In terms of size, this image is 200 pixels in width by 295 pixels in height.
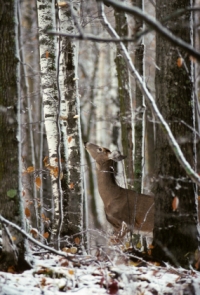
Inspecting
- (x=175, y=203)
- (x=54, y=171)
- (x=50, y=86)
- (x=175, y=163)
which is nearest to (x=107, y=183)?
(x=54, y=171)

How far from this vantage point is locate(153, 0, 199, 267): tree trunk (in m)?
6.04

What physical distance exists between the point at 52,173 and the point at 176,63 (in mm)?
2614

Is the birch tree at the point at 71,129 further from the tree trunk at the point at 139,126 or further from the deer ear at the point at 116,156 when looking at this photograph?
the tree trunk at the point at 139,126

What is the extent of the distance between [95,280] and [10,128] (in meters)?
1.69

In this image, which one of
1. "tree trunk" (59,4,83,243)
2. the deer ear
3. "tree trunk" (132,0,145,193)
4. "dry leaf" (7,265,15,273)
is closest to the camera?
"dry leaf" (7,265,15,273)

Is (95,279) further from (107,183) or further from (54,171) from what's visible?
(107,183)

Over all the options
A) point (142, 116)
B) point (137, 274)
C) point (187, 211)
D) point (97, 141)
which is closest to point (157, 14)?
point (187, 211)

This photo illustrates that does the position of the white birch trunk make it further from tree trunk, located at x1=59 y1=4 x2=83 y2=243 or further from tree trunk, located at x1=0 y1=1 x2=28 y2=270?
tree trunk, located at x1=0 y1=1 x2=28 y2=270

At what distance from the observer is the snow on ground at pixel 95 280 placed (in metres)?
4.78

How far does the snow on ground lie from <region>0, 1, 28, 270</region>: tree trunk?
31 cm

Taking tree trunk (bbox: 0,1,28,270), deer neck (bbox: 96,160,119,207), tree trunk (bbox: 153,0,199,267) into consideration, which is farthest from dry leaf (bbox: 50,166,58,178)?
tree trunk (bbox: 0,1,28,270)

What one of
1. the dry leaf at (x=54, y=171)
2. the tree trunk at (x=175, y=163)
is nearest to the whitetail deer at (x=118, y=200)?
the dry leaf at (x=54, y=171)

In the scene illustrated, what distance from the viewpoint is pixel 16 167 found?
17.4ft

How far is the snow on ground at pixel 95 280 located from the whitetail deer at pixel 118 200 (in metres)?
2.58
